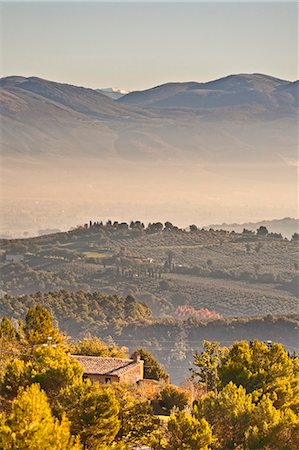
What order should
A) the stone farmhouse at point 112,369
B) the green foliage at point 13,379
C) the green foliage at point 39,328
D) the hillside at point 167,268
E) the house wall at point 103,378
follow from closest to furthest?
the green foliage at point 13,379, the house wall at point 103,378, the stone farmhouse at point 112,369, the green foliage at point 39,328, the hillside at point 167,268

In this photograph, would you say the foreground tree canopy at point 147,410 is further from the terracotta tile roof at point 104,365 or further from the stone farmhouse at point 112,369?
the terracotta tile roof at point 104,365

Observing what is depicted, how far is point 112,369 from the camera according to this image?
118 ft

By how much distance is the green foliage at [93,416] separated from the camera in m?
22.8

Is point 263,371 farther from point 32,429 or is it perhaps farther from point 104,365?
point 32,429

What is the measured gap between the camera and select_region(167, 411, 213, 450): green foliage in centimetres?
2244

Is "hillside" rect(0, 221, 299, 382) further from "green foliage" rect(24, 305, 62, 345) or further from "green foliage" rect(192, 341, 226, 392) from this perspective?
"green foliage" rect(192, 341, 226, 392)

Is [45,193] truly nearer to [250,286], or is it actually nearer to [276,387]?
[250,286]

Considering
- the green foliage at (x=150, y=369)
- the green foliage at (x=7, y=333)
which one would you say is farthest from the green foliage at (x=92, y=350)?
the green foliage at (x=7, y=333)

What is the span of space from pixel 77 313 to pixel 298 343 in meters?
17.0

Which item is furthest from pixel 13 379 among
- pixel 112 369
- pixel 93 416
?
pixel 112 369

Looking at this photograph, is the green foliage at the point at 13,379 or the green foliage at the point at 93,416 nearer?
the green foliage at the point at 93,416

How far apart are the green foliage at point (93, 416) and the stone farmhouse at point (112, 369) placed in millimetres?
10717

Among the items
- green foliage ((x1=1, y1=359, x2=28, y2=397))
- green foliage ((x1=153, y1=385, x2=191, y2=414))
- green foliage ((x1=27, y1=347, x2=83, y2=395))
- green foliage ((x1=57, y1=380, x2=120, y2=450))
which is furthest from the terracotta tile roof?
green foliage ((x1=57, y1=380, x2=120, y2=450))

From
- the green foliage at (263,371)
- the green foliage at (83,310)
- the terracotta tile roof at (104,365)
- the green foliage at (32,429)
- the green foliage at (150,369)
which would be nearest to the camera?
the green foliage at (32,429)
